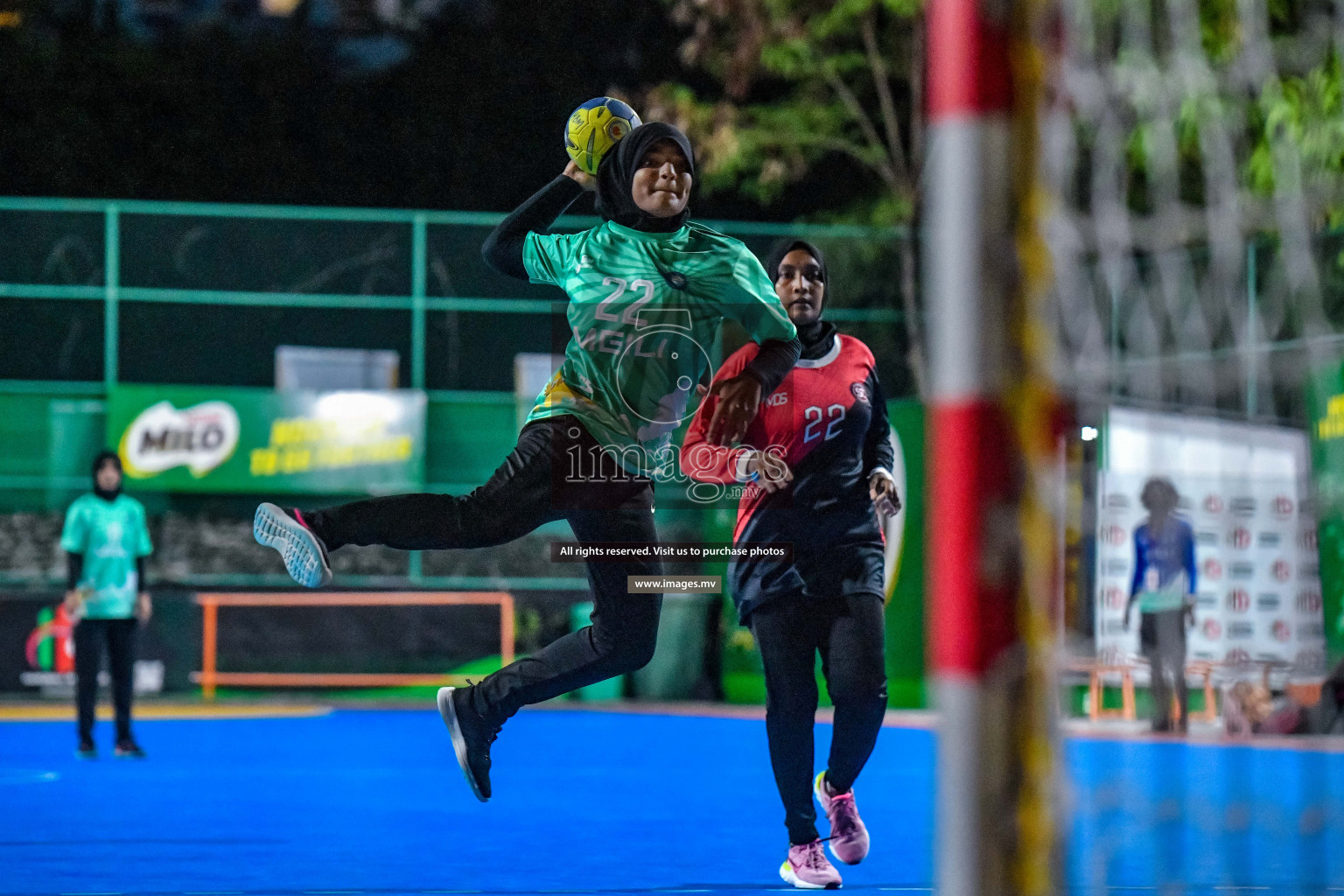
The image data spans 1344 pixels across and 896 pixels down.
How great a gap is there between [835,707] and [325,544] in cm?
174

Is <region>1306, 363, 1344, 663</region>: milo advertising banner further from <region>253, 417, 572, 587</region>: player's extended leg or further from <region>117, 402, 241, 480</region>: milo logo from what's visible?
<region>117, 402, 241, 480</region>: milo logo

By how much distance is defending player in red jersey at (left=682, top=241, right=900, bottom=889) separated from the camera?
5512mm

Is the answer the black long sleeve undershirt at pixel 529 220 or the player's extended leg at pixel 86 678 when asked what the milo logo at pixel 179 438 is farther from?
the black long sleeve undershirt at pixel 529 220

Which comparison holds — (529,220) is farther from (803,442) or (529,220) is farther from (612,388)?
(803,442)

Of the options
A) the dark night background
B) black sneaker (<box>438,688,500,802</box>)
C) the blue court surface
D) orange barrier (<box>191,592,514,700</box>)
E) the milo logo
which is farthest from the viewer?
the dark night background

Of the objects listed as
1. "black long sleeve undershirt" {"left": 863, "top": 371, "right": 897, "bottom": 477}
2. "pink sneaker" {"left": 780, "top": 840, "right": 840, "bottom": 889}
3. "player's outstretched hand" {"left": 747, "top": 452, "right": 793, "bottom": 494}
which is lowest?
"pink sneaker" {"left": 780, "top": 840, "right": 840, "bottom": 889}

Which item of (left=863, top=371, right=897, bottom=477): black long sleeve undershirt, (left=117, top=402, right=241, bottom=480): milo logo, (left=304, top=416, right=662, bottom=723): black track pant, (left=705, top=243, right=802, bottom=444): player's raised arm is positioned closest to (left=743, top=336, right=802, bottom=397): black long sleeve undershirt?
(left=705, top=243, right=802, bottom=444): player's raised arm

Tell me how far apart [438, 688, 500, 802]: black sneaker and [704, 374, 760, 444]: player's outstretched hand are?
1.12 meters

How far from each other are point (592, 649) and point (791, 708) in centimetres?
68

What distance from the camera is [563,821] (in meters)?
7.29

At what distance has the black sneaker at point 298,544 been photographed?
16.3 feet

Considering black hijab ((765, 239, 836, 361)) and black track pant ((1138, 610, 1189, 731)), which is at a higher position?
black hijab ((765, 239, 836, 361))

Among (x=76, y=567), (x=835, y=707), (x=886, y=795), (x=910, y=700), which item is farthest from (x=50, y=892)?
(x=910, y=700)

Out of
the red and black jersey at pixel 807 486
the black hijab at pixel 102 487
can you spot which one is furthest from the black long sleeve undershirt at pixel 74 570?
the red and black jersey at pixel 807 486
